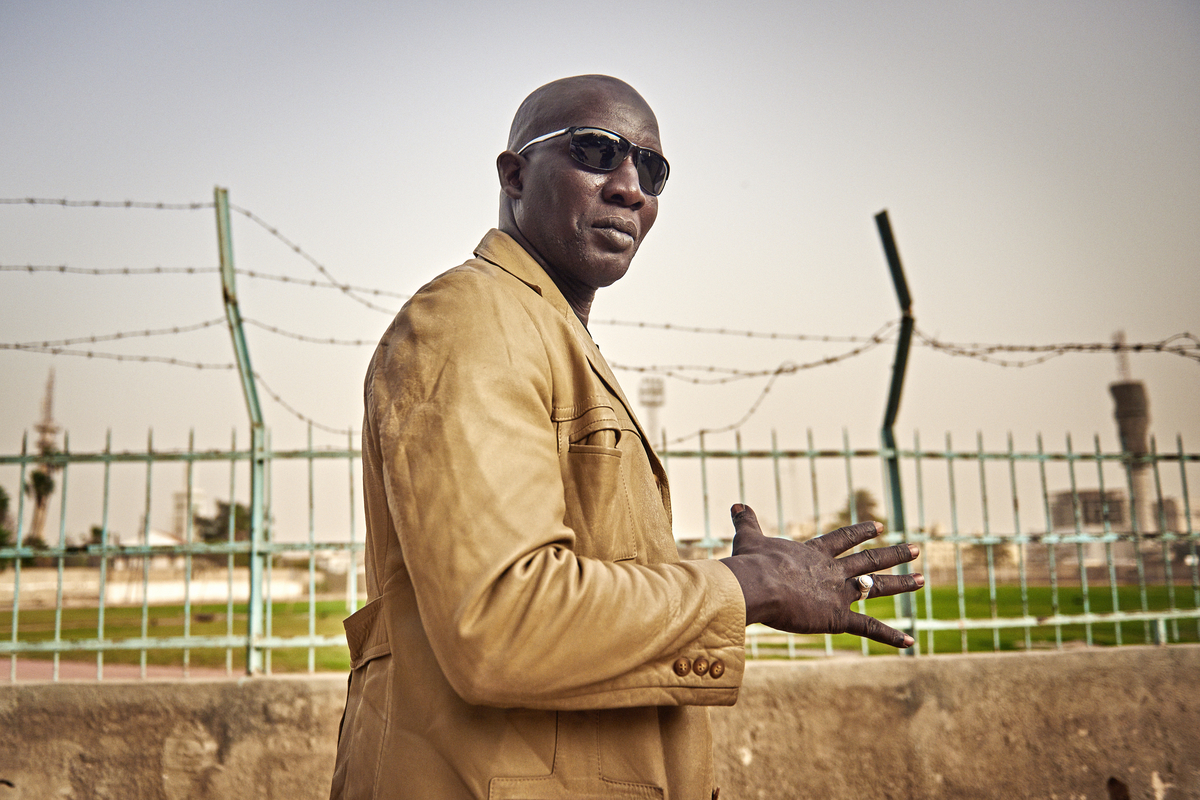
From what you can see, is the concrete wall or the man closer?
the man

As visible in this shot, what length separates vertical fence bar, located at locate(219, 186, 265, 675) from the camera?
14.6 feet

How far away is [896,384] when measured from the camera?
16.5ft

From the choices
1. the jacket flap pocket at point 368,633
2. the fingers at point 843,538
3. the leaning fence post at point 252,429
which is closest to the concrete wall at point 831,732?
the leaning fence post at point 252,429

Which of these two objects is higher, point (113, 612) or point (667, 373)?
point (667, 373)

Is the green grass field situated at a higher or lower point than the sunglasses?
lower

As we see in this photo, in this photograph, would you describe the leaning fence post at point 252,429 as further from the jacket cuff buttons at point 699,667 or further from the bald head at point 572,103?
the jacket cuff buttons at point 699,667

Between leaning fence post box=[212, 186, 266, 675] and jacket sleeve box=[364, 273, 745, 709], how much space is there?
3.75m

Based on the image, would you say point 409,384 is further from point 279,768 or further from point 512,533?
point 279,768

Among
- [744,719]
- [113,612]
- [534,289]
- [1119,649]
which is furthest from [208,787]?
[113,612]

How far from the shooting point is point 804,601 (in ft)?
3.66

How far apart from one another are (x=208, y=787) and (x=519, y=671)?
4082 mm

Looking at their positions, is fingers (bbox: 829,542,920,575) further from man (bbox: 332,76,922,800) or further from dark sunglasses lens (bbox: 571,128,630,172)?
dark sunglasses lens (bbox: 571,128,630,172)

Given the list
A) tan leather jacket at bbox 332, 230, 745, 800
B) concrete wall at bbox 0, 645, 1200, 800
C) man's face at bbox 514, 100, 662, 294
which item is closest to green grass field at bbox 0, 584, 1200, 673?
concrete wall at bbox 0, 645, 1200, 800

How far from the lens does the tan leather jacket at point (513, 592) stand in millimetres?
949
